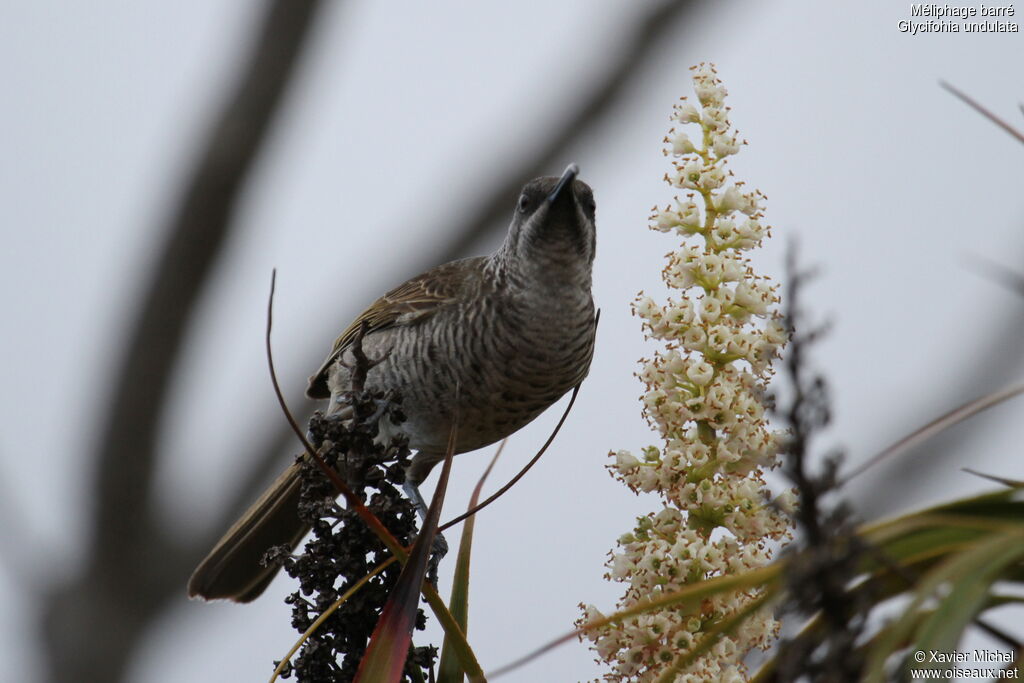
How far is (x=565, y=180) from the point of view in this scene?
2.16 metres

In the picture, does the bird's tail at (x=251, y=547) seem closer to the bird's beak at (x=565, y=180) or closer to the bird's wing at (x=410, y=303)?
the bird's wing at (x=410, y=303)

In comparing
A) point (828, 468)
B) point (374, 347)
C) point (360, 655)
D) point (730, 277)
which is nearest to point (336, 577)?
point (360, 655)

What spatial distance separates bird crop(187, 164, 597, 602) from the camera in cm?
232

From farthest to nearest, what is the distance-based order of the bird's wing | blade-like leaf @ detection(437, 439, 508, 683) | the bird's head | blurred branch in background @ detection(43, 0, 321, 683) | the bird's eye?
blurred branch in background @ detection(43, 0, 321, 683), the bird's wing, the bird's eye, the bird's head, blade-like leaf @ detection(437, 439, 508, 683)

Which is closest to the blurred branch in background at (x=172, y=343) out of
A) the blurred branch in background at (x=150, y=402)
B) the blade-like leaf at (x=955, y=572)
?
the blurred branch in background at (x=150, y=402)

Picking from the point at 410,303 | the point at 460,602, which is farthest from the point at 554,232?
the point at 460,602

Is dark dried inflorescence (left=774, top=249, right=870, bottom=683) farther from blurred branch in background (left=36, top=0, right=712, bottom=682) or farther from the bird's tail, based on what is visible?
blurred branch in background (left=36, top=0, right=712, bottom=682)

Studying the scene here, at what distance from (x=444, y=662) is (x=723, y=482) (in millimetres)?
327

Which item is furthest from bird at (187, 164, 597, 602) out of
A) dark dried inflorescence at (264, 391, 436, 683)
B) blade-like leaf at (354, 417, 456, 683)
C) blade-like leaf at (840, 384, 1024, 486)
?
blade-like leaf at (840, 384, 1024, 486)

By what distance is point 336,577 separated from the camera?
1335 millimetres

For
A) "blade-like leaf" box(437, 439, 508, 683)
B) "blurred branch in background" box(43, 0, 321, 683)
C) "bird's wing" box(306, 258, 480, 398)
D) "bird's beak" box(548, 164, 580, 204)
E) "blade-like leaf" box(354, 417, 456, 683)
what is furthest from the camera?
"blurred branch in background" box(43, 0, 321, 683)

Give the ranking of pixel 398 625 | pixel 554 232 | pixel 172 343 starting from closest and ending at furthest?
1. pixel 398 625
2. pixel 554 232
3. pixel 172 343

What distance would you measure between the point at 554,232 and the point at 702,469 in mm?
1257

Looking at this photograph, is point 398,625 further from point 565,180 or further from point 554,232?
point 554,232
